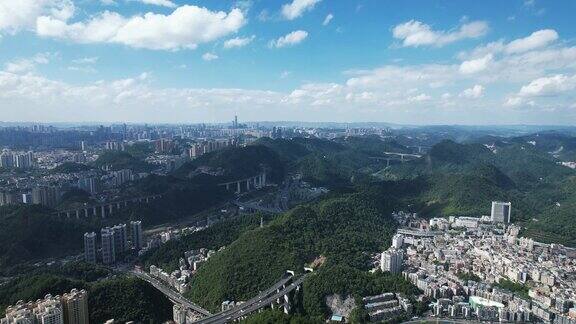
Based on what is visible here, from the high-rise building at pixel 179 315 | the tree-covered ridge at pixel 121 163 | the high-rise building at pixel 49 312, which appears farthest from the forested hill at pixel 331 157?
the high-rise building at pixel 49 312

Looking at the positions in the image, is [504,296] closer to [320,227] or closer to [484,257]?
[484,257]

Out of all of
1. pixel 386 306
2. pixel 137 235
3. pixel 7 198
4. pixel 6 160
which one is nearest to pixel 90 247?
pixel 137 235

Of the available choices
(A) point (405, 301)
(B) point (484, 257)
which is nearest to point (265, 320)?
(A) point (405, 301)

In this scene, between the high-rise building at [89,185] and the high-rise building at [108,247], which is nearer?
the high-rise building at [108,247]

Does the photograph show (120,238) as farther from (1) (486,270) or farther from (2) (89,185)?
(1) (486,270)

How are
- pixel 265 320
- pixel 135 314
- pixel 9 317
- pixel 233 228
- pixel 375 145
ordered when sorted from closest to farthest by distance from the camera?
1. pixel 9 317
2. pixel 265 320
3. pixel 135 314
4. pixel 233 228
5. pixel 375 145

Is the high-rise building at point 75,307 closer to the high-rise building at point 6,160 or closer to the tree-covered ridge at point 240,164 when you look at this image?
the tree-covered ridge at point 240,164
